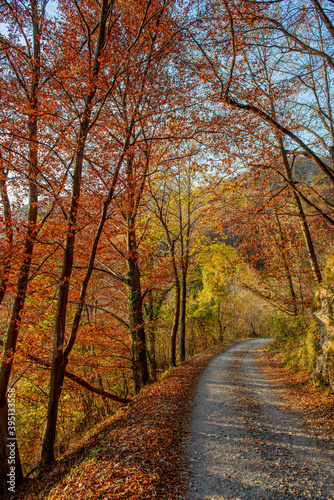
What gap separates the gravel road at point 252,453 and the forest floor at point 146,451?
28 cm

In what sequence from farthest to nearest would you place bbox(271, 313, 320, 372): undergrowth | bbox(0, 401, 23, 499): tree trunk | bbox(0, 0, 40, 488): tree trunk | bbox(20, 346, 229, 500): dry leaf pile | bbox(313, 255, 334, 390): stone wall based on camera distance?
bbox(271, 313, 320, 372): undergrowth
bbox(313, 255, 334, 390): stone wall
bbox(0, 0, 40, 488): tree trunk
bbox(0, 401, 23, 499): tree trunk
bbox(20, 346, 229, 500): dry leaf pile

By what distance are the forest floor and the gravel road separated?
0.28m

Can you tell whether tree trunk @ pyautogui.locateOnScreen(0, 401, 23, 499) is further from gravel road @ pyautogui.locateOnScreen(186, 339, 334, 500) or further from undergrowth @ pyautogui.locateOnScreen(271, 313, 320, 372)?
undergrowth @ pyautogui.locateOnScreen(271, 313, 320, 372)

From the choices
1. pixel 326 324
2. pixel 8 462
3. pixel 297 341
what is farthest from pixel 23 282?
pixel 297 341

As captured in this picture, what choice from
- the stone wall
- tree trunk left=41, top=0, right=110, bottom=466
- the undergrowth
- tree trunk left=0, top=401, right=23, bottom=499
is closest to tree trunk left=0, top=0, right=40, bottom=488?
tree trunk left=0, top=401, right=23, bottom=499

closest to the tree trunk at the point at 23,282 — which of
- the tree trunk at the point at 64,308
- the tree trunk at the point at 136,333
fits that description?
the tree trunk at the point at 64,308

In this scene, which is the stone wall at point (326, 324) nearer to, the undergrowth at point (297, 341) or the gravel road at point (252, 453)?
the undergrowth at point (297, 341)

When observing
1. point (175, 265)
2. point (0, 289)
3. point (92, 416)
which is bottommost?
point (92, 416)

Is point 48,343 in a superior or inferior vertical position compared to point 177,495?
superior

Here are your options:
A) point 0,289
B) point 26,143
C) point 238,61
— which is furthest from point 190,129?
point 0,289

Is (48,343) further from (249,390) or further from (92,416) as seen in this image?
(249,390)

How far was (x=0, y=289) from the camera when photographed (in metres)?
6.41

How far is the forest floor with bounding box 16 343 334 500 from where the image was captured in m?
3.56

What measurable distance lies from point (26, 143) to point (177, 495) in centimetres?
815
